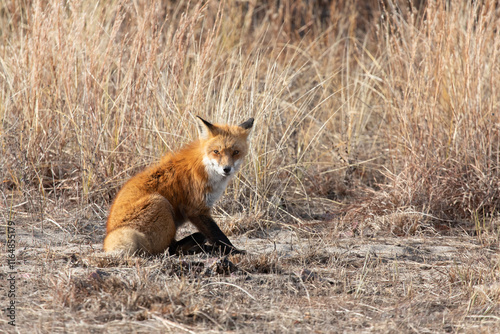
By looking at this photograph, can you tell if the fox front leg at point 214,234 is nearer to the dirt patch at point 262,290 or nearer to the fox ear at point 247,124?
the dirt patch at point 262,290

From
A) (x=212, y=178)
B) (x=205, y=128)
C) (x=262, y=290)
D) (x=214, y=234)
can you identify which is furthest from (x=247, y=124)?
(x=262, y=290)

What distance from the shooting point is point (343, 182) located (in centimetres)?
682

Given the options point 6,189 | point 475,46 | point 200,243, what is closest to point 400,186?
point 475,46

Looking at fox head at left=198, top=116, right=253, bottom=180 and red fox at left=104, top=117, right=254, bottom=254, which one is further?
fox head at left=198, top=116, right=253, bottom=180

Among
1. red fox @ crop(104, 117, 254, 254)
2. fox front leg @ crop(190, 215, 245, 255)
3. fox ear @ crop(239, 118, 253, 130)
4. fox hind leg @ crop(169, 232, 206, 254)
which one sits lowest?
fox hind leg @ crop(169, 232, 206, 254)

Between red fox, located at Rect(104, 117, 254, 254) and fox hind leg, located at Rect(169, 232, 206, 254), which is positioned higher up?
red fox, located at Rect(104, 117, 254, 254)

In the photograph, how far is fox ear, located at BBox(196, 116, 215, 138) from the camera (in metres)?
4.82

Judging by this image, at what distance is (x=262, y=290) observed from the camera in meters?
3.83

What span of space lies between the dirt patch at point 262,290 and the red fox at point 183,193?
0.87ft

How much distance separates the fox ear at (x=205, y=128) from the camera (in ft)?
15.8

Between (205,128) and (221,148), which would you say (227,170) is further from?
(205,128)

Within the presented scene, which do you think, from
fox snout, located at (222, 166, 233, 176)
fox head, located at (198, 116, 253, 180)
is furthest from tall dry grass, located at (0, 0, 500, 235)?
fox snout, located at (222, 166, 233, 176)

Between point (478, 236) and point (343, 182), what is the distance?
76.6 inches

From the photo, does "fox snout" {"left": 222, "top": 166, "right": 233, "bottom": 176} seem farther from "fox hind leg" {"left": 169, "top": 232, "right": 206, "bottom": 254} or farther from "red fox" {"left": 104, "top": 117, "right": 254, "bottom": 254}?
"fox hind leg" {"left": 169, "top": 232, "right": 206, "bottom": 254}
